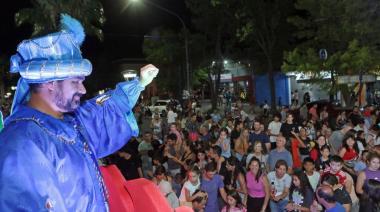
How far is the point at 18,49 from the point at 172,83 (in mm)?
36806

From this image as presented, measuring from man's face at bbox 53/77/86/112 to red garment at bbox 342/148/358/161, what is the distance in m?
7.02

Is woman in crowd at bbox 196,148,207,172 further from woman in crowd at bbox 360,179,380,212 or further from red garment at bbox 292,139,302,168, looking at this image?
woman in crowd at bbox 360,179,380,212

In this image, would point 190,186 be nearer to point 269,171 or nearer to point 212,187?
point 212,187

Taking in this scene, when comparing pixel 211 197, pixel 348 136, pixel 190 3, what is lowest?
pixel 211 197

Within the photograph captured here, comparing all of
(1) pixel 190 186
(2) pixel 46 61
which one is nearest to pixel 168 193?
(1) pixel 190 186

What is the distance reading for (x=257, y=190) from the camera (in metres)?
7.19

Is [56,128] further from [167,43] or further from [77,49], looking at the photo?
[167,43]

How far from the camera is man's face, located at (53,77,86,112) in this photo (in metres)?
2.01

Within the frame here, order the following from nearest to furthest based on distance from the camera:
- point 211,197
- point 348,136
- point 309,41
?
point 211,197
point 348,136
point 309,41

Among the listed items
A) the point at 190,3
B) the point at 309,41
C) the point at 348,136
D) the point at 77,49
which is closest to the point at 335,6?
the point at 309,41

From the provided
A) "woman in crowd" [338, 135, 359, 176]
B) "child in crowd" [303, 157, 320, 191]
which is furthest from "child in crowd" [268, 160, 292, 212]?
"woman in crowd" [338, 135, 359, 176]

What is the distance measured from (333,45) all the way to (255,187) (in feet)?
56.3

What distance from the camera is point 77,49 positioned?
2.12m

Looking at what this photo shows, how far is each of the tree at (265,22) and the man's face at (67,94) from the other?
1014 inches
